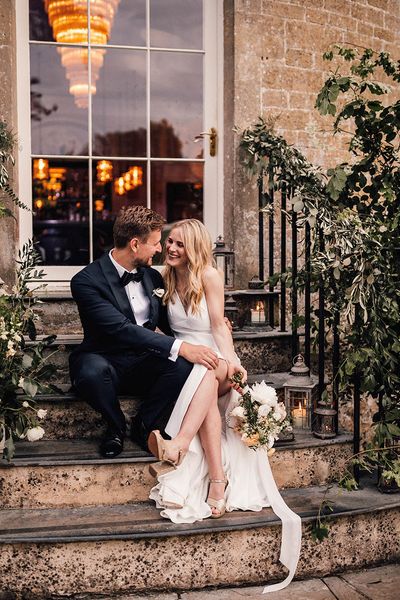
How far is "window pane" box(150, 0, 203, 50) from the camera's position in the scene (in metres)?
5.37

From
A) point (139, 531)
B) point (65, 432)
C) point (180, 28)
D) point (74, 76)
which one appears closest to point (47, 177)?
point (74, 76)

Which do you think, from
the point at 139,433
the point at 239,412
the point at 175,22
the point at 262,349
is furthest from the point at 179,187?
the point at 239,412

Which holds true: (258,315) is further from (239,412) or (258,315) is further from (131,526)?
(131,526)

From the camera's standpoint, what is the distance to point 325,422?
3654 mm

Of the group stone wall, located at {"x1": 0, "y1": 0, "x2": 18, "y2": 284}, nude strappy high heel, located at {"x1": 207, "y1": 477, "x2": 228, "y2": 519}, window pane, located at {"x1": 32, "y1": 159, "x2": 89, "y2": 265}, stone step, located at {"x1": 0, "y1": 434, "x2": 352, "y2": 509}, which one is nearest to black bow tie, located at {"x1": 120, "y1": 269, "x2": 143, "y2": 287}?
stone step, located at {"x1": 0, "y1": 434, "x2": 352, "y2": 509}

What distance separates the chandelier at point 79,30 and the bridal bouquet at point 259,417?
3.19 m

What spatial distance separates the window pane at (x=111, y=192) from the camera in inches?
217

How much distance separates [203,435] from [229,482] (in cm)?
27

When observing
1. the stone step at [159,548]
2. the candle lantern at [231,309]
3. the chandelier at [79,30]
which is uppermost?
the chandelier at [79,30]

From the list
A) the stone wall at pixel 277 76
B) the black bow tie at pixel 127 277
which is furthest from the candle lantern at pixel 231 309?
the black bow tie at pixel 127 277

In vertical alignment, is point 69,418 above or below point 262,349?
below

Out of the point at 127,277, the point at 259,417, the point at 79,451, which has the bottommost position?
the point at 79,451

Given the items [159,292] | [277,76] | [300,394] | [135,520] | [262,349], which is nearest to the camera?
[135,520]

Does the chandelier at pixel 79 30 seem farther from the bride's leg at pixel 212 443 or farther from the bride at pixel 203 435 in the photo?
the bride's leg at pixel 212 443
